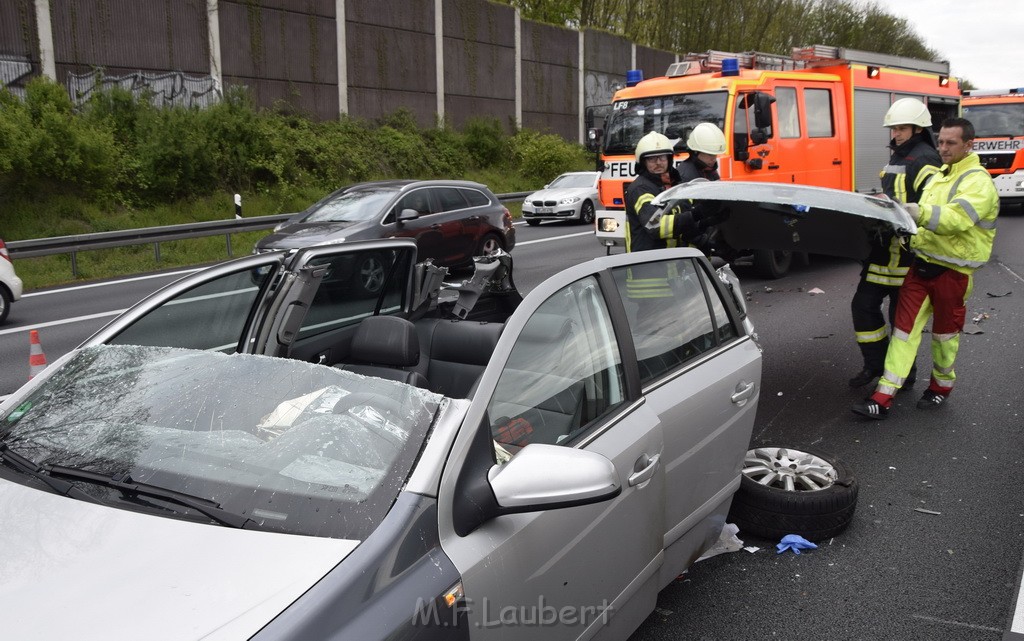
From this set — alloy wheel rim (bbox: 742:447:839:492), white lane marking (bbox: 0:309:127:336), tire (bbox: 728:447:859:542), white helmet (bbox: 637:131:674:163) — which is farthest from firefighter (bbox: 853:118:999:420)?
white lane marking (bbox: 0:309:127:336)

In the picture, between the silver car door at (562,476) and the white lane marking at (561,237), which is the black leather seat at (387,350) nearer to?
the silver car door at (562,476)

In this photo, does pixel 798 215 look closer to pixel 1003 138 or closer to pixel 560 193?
pixel 560 193

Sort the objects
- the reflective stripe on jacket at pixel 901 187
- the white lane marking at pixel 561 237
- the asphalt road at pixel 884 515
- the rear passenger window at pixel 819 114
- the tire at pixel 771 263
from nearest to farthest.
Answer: the asphalt road at pixel 884 515 → the reflective stripe on jacket at pixel 901 187 → the tire at pixel 771 263 → the rear passenger window at pixel 819 114 → the white lane marking at pixel 561 237

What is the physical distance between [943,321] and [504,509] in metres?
4.83

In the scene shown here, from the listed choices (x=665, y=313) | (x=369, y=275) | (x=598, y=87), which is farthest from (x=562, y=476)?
(x=598, y=87)

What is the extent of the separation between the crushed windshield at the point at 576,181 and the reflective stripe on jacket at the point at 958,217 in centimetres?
1570

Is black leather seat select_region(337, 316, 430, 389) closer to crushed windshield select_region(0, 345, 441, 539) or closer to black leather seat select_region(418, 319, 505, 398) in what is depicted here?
black leather seat select_region(418, 319, 505, 398)

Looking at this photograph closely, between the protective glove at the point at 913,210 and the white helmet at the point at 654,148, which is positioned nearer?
the protective glove at the point at 913,210

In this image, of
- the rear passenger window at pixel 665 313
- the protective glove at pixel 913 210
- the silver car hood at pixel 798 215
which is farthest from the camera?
the protective glove at pixel 913 210

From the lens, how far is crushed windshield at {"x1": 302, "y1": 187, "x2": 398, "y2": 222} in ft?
38.0

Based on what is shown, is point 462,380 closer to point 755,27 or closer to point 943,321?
point 943,321

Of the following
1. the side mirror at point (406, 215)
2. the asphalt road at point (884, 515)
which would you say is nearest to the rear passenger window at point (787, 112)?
the asphalt road at point (884, 515)

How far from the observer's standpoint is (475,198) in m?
13.6

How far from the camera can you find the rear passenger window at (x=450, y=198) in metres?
12.8
